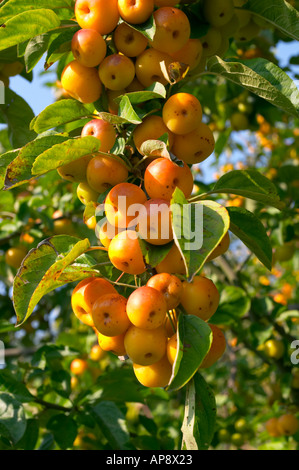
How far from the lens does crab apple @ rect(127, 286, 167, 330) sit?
2.64 feet

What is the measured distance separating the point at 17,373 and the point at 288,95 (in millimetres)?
1515

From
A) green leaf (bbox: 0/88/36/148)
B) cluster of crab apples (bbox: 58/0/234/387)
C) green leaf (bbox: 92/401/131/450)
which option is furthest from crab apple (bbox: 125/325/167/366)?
green leaf (bbox: 0/88/36/148)

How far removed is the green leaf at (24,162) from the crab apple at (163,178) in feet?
0.76

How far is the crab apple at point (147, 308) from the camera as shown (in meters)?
0.81

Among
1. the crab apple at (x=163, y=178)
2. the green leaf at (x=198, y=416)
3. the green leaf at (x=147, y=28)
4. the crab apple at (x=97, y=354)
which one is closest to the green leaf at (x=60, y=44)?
the green leaf at (x=147, y=28)

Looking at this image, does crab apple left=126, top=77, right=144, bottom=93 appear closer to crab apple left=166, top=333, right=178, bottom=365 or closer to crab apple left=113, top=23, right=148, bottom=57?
crab apple left=113, top=23, right=148, bottom=57

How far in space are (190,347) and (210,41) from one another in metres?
0.83

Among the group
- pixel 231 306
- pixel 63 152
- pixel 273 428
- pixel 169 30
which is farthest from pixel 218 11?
pixel 273 428

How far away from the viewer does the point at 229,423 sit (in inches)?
114

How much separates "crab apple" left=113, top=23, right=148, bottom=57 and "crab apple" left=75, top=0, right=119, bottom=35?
22 mm

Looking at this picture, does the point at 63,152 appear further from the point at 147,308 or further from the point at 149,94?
the point at 147,308

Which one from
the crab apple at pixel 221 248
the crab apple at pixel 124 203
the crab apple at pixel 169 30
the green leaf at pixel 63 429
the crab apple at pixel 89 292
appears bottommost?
the green leaf at pixel 63 429

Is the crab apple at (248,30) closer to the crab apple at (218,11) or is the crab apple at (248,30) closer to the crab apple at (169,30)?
the crab apple at (218,11)

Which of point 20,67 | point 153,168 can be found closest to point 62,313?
point 20,67
